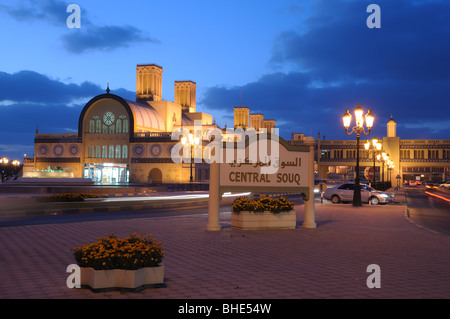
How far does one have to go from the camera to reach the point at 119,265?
760cm

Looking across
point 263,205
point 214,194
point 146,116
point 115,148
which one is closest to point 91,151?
point 115,148

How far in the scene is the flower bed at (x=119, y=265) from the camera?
7449 millimetres

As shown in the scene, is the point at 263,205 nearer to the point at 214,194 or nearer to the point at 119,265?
the point at 214,194

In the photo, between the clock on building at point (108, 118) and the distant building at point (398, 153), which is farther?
the distant building at point (398, 153)

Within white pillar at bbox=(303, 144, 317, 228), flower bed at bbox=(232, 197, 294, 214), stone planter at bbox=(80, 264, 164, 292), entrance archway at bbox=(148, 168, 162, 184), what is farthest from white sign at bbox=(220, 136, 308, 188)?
entrance archway at bbox=(148, 168, 162, 184)

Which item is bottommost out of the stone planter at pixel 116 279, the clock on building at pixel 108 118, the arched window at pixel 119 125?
the stone planter at pixel 116 279

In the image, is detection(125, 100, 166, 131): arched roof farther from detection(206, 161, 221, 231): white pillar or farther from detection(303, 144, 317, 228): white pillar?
detection(206, 161, 221, 231): white pillar

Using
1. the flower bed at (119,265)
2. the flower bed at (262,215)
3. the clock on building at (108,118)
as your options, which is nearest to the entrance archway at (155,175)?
the clock on building at (108,118)

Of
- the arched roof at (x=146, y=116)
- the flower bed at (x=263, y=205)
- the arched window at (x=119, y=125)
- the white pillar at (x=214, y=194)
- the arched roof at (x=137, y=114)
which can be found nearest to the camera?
the white pillar at (x=214, y=194)

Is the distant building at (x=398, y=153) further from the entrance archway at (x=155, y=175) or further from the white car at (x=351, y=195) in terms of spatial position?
the white car at (x=351, y=195)

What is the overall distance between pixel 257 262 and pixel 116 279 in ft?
11.1

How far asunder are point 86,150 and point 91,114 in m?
6.27

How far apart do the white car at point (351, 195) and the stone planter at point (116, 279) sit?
27.9m
